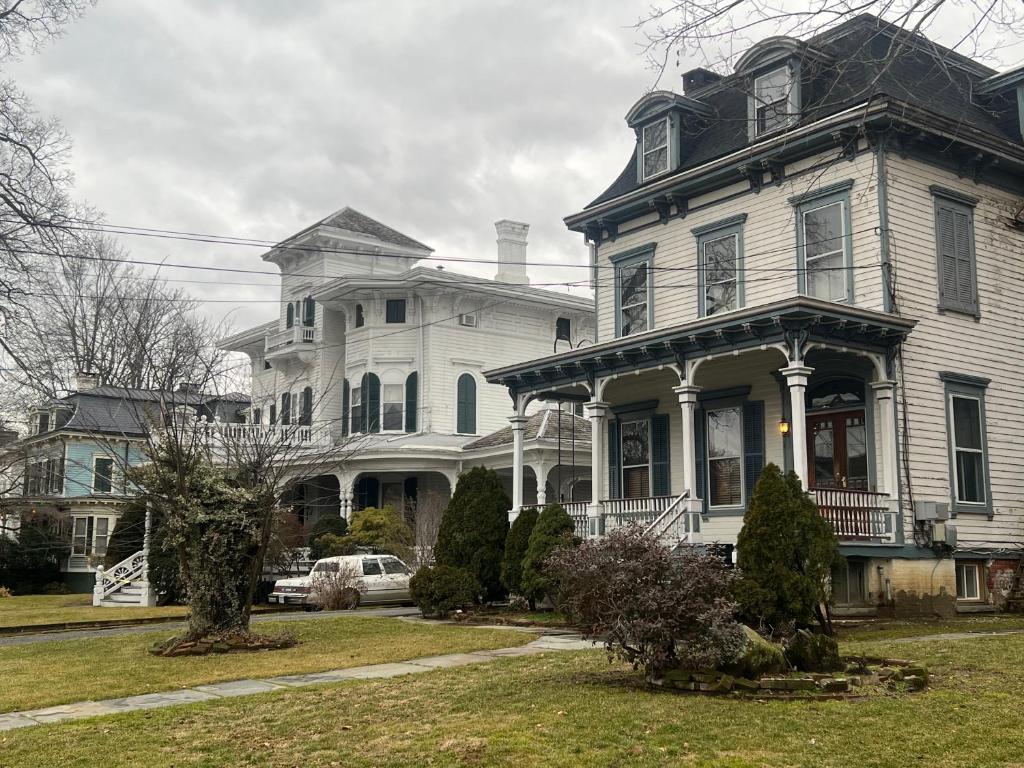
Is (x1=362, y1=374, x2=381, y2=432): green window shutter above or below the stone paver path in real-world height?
above

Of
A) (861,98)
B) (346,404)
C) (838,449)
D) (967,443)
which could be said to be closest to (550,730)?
(838,449)

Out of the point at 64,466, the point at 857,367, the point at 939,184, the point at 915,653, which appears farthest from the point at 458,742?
the point at 64,466

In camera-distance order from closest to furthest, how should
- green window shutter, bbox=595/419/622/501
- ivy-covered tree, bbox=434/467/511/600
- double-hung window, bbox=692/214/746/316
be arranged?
double-hung window, bbox=692/214/746/316
ivy-covered tree, bbox=434/467/511/600
green window shutter, bbox=595/419/622/501

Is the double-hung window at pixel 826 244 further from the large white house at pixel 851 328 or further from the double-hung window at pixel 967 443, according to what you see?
the double-hung window at pixel 967 443

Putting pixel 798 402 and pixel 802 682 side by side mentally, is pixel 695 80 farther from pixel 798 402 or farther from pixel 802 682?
pixel 802 682

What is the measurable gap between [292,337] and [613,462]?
696 inches

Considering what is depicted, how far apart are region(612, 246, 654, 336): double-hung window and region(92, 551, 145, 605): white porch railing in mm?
15144

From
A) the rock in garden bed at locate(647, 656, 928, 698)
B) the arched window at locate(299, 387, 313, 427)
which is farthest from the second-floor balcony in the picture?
the rock in garden bed at locate(647, 656, 928, 698)

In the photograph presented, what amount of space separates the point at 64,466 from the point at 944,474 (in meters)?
33.2

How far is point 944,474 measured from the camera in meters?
18.2

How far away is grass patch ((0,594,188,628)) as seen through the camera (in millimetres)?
22406

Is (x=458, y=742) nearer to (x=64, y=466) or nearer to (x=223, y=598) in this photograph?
(x=223, y=598)

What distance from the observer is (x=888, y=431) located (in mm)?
17609

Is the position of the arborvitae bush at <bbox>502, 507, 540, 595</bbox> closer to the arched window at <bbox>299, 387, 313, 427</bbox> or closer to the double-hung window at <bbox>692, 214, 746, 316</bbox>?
the double-hung window at <bbox>692, 214, 746, 316</bbox>
